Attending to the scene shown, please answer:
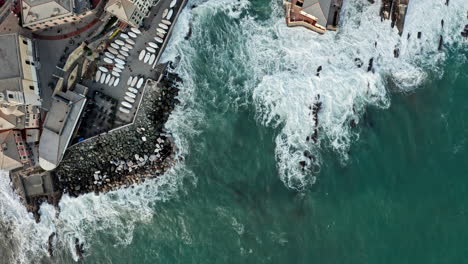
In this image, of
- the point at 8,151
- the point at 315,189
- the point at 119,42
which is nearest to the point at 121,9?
the point at 119,42

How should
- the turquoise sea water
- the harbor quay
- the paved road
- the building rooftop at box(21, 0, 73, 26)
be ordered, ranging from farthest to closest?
the paved road, the harbor quay, the turquoise sea water, the building rooftop at box(21, 0, 73, 26)

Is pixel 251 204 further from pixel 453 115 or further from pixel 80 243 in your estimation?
pixel 453 115

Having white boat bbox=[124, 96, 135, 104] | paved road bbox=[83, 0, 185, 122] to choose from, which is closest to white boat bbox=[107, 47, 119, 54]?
paved road bbox=[83, 0, 185, 122]

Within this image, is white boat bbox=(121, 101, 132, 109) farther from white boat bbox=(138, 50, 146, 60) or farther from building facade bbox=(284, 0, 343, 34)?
building facade bbox=(284, 0, 343, 34)

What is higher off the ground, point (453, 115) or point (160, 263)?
point (453, 115)

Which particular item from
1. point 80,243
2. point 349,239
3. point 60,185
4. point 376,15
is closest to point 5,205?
point 60,185

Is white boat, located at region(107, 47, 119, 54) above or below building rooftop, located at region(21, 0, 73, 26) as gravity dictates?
below

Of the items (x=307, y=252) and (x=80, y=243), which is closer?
(x=307, y=252)

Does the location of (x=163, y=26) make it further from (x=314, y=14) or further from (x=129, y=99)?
(x=314, y=14)
